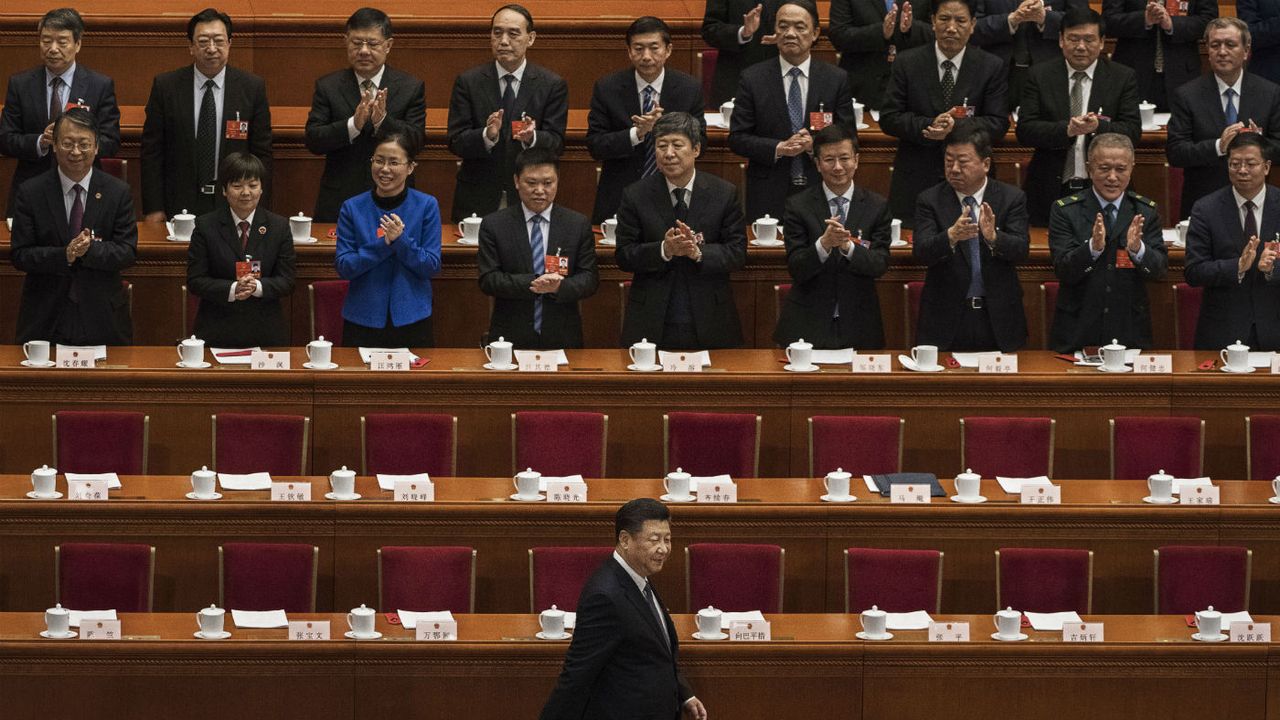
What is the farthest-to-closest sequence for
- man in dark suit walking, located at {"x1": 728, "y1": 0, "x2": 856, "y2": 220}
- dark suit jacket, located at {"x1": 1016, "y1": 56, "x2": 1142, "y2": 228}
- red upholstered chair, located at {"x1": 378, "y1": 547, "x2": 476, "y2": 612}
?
dark suit jacket, located at {"x1": 1016, "y1": 56, "x2": 1142, "y2": 228}
man in dark suit walking, located at {"x1": 728, "y1": 0, "x2": 856, "y2": 220}
red upholstered chair, located at {"x1": 378, "y1": 547, "x2": 476, "y2": 612}

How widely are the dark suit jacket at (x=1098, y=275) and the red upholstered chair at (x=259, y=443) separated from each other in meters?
2.52

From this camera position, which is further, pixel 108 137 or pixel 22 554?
pixel 108 137

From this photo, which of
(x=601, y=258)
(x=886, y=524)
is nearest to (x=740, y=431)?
(x=886, y=524)

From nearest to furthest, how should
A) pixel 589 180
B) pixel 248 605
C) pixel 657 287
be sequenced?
pixel 248 605 → pixel 657 287 → pixel 589 180

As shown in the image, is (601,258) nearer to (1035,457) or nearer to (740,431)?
(740,431)

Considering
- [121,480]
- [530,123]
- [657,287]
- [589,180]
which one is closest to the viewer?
[121,480]

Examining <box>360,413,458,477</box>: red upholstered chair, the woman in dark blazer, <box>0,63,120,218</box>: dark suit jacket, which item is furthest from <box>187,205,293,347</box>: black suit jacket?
<box>0,63,120,218</box>: dark suit jacket

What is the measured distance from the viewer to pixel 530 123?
7203 mm

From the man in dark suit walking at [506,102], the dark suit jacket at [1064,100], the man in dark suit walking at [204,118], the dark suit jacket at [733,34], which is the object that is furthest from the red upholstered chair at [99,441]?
the dark suit jacket at [1064,100]

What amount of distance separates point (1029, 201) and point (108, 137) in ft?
11.1

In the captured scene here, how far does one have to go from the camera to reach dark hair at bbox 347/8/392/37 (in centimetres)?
731

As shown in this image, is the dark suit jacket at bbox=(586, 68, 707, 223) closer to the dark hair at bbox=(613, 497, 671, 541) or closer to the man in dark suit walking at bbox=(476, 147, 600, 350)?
the man in dark suit walking at bbox=(476, 147, 600, 350)

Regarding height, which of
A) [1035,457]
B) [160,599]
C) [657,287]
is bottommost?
[160,599]

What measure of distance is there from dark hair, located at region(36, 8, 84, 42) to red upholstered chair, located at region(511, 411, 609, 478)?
2.47 meters
